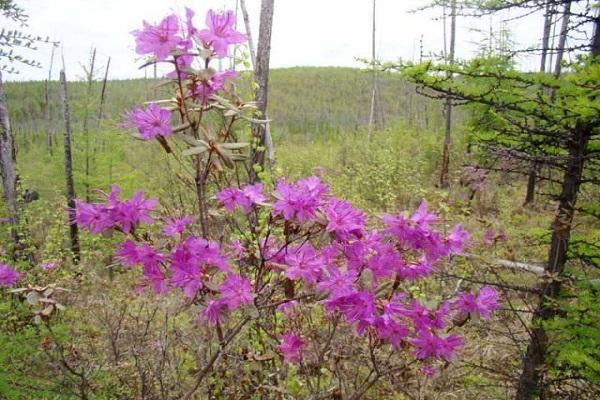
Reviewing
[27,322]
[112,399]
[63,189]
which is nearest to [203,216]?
[112,399]

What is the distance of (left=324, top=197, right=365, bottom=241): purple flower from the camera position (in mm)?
1357

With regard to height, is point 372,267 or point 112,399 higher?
point 372,267

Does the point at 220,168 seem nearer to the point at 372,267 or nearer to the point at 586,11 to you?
the point at 372,267

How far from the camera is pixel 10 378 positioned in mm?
3002

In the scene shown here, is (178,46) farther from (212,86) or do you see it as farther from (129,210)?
(129,210)

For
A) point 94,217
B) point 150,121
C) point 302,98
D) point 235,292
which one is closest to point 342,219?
point 235,292

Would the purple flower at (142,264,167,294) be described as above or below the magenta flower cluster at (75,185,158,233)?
below

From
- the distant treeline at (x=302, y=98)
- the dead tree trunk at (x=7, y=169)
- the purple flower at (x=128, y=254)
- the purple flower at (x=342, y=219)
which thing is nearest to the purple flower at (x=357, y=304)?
the purple flower at (x=342, y=219)

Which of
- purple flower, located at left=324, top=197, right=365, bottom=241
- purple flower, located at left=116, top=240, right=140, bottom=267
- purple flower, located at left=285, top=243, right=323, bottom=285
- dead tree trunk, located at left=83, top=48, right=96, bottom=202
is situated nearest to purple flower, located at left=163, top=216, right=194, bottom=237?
purple flower, located at left=116, top=240, right=140, bottom=267

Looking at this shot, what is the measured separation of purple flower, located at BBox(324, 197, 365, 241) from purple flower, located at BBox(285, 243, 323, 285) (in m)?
0.12

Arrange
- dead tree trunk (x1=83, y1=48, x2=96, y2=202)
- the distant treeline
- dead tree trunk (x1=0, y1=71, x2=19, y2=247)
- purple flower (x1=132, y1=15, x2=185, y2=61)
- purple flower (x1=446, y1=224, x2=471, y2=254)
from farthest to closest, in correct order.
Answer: the distant treeline → dead tree trunk (x1=83, y1=48, x2=96, y2=202) → dead tree trunk (x1=0, y1=71, x2=19, y2=247) → purple flower (x1=446, y1=224, x2=471, y2=254) → purple flower (x1=132, y1=15, x2=185, y2=61)

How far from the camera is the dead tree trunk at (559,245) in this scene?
2.62 m

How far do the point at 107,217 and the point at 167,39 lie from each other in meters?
0.56

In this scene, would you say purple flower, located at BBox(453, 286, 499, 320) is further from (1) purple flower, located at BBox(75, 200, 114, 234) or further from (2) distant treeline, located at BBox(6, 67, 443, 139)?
(2) distant treeline, located at BBox(6, 67, 443, 139)
